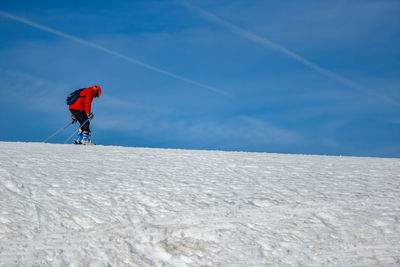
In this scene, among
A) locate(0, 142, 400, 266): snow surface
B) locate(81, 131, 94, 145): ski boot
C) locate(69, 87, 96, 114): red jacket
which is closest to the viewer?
locate(0, 142, 400, 266): snow surface

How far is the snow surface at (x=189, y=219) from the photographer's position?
2.09m

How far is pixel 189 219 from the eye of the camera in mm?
2559

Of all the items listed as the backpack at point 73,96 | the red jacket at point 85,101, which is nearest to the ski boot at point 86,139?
the red jacket at point 85,101

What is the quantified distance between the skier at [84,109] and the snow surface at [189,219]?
6.75 m

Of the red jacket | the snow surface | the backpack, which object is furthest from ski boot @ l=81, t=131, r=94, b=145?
the snow surface

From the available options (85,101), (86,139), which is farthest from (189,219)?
(85,101)

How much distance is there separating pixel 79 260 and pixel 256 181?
2.27m

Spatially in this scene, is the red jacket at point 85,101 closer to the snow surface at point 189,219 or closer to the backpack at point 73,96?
the backpack at point 73,96

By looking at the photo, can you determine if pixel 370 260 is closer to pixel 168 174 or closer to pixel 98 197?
pixel 98 197

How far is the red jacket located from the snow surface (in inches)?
277

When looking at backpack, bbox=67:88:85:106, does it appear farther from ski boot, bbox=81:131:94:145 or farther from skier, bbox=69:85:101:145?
ski boot, bbox=81:131:94:145

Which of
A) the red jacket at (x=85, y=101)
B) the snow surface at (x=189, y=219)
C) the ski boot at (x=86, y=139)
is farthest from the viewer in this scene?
the red jacket at (x=85, y=101)

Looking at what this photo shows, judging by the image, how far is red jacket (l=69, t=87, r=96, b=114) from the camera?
1088 centimetres

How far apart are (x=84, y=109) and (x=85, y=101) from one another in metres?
0.29
